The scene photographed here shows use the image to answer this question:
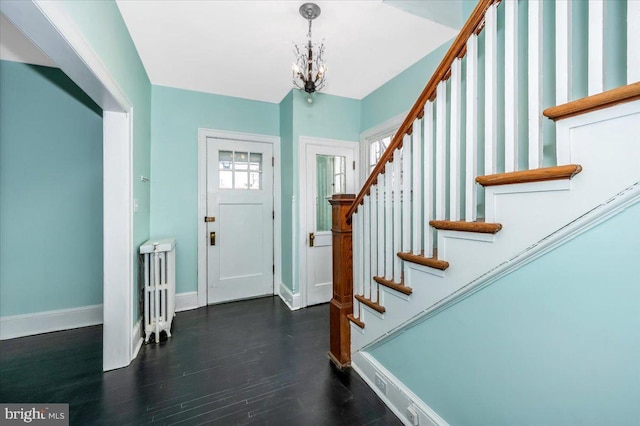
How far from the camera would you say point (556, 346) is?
3.04ft

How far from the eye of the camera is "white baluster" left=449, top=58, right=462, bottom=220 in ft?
4.17

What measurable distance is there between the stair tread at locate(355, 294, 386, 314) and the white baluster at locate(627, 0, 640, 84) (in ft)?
4.78

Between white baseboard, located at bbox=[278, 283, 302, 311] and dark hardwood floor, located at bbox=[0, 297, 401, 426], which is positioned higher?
white baseboard, located at bbox=[278, 283, 302, 311]

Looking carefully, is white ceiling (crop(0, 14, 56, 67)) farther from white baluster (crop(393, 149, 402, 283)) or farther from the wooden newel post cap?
white baluster (crop(393, 149, 402, 283))

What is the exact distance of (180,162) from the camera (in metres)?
3.23

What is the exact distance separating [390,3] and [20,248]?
393 cm

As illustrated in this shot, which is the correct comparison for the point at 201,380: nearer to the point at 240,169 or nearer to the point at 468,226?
the point at 468,226

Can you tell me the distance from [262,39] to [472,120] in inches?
77.7

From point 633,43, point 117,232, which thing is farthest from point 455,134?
point 117,232

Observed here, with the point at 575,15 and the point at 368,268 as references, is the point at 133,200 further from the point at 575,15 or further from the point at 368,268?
the point at 575,15

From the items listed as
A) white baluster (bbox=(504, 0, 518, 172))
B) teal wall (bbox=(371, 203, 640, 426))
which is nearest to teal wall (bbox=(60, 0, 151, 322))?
white baluster (bbox=(504, 0, 518, 172))

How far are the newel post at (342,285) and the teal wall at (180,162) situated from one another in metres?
2.04

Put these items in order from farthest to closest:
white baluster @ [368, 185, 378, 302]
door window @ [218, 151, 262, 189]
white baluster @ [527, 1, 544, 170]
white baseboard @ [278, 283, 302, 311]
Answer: door window @ [218, 151, 262, 189], white baseboard @ [278, 283, 302, 311], white baluster @ [368, 185, 378, 302], white baluster @ [527, 1, 544, 170]

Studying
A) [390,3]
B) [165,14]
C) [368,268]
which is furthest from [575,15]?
[165,14]
